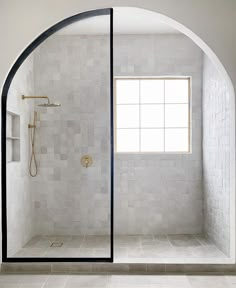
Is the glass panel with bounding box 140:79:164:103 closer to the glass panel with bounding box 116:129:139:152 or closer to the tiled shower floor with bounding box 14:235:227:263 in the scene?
the glass panel with bounding box 116:129:139:152

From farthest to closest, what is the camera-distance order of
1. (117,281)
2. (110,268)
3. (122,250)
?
(122,250)
(110,268)
(117,281)

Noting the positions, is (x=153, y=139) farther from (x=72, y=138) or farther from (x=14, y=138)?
(x=14, y=138)

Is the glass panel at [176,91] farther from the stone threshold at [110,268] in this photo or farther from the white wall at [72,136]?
the stone threshold at [110,268]

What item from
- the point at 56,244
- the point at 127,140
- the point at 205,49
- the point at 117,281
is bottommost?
the point at 117,281

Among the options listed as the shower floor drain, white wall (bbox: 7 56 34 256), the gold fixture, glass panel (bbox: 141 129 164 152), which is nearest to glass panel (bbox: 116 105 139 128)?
glass panel (bbox: 141 129 164 152)

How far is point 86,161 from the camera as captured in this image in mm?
4086

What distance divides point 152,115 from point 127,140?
0.50m

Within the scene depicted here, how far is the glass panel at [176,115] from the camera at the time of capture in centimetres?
531

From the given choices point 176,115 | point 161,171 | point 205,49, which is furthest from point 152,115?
point 205,49

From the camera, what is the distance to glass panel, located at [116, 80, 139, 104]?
5312 mm

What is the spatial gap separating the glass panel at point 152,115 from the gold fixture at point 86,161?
4.89 feet

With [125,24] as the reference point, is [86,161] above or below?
below

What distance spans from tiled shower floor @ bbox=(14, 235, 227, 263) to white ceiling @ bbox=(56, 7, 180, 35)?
2.17 m

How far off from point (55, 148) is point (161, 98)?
192cm
